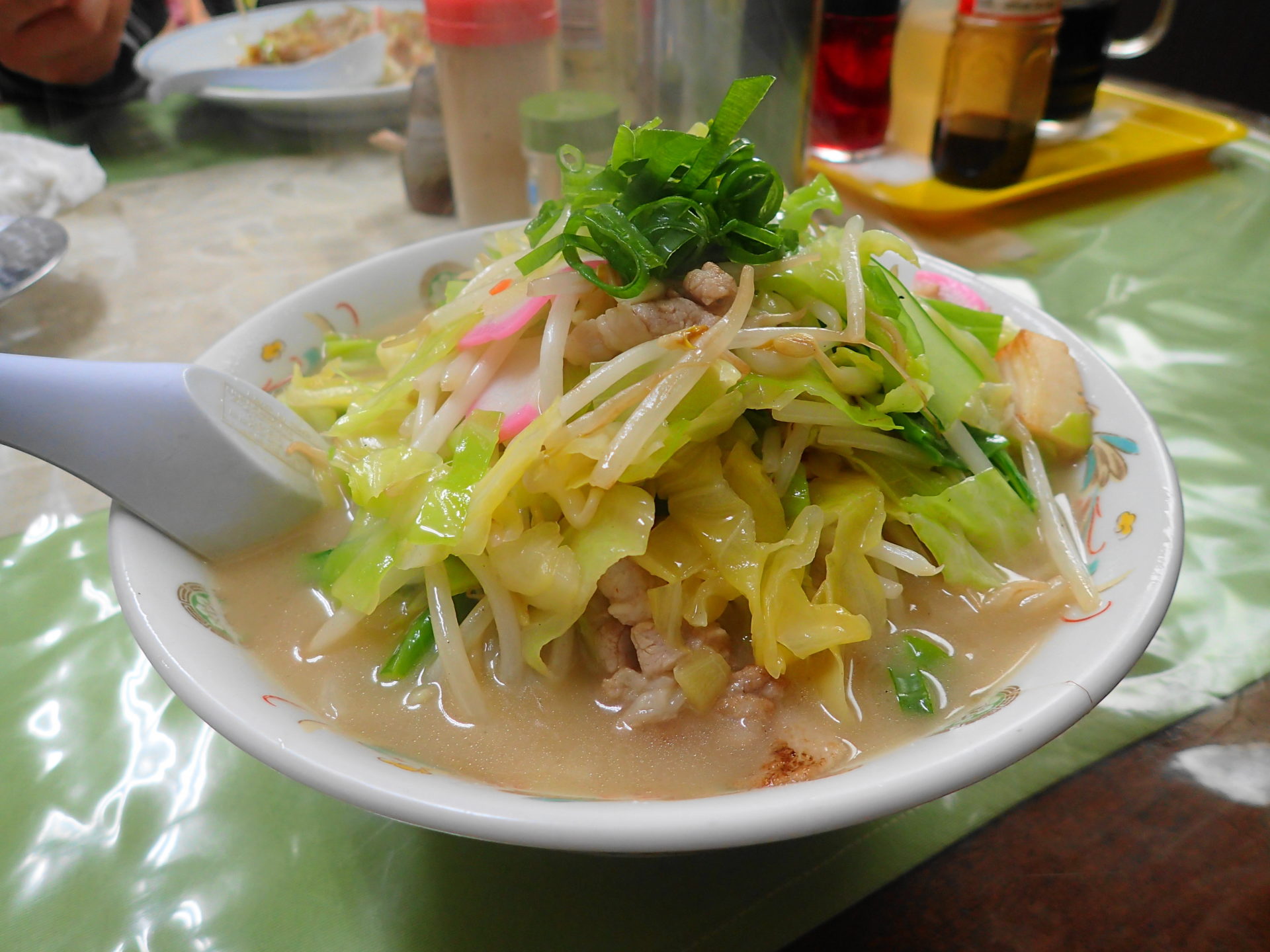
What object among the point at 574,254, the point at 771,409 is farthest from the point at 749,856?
the point at 574,254

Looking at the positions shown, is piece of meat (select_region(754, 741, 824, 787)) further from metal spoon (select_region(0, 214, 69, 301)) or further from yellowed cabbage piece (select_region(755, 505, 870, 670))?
metal spoon (select_region(0, 214, 69, 301))

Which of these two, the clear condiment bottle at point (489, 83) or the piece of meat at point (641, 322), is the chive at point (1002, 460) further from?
the clear condiment bottle at point (489, 83)

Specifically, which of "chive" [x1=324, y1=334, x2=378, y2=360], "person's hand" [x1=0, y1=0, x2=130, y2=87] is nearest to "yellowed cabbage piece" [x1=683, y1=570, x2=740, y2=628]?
"chive" [x1=324, y1=334, x2=378, y2=360]

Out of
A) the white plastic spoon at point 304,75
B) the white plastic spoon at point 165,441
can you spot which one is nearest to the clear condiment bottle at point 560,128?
the white plastic spoon at point 165,441

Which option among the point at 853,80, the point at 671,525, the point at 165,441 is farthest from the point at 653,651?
the point at 853,80

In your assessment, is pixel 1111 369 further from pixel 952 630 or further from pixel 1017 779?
pixel 1017 779

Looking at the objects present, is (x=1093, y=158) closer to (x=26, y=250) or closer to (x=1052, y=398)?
(x=1052, y=398)
